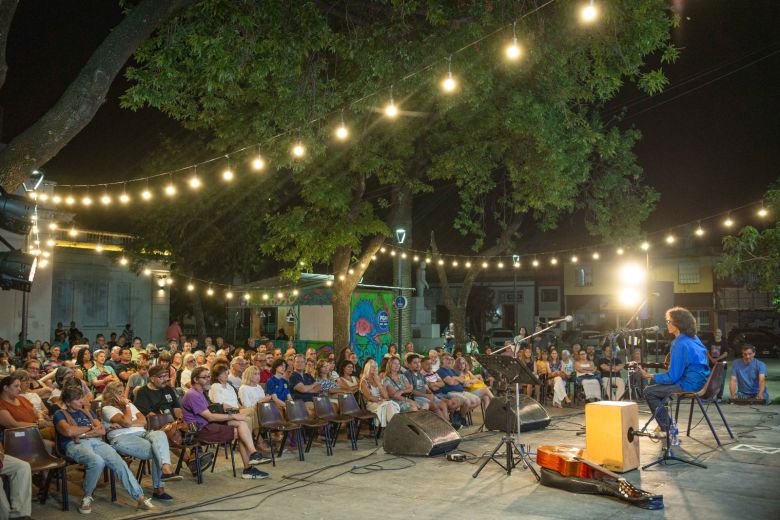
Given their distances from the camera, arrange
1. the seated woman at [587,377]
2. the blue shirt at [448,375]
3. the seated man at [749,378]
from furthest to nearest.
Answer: the seated woman at [587,377] → the seated man at [749,378] → the blue shirt at [448,375]

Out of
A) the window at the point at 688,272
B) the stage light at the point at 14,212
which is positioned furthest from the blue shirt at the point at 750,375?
the window at the point at 688,272

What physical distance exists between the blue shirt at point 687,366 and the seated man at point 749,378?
589 centimetres

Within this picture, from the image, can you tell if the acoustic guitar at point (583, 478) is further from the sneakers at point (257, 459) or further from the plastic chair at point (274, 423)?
the sneakers at point (257, 459)

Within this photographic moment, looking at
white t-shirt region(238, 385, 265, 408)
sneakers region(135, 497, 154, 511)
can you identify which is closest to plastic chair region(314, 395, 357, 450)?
white t-shirt region(238, 385, 265, 408)

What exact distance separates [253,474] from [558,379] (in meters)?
7.98

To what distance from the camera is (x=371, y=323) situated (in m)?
19.9

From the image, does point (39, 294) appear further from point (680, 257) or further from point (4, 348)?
point (680, 257)

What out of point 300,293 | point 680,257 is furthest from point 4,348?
point 680,257

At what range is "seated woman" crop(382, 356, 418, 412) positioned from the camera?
9914 mm

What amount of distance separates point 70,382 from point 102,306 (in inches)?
762

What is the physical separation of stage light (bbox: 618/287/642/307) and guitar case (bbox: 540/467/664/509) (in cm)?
711

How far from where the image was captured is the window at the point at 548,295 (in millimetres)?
43031

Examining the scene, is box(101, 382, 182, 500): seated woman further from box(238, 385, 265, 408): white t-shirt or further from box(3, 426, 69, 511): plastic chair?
box(238, 385, 265, 408): white t-shirt

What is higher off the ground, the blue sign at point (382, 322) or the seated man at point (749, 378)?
the blue sign at point (382, 322)
